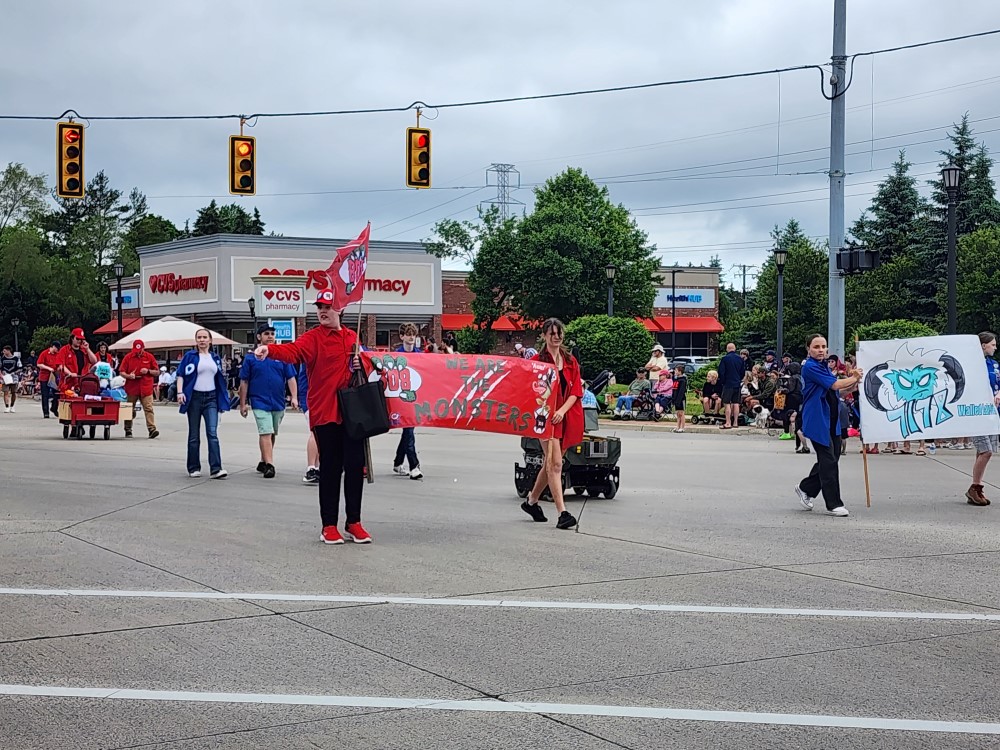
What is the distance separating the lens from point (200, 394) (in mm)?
15359

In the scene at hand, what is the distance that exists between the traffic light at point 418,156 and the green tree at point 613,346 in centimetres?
1195

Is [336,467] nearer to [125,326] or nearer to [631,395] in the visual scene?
[631,395]

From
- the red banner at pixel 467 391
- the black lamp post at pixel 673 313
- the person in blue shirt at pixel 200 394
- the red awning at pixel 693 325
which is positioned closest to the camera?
the red banner at pixel 467 391

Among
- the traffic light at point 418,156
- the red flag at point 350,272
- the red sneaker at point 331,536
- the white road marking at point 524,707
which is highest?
the traffic light at point 418,156

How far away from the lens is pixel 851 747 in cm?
481

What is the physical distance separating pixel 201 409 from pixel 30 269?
72.3m

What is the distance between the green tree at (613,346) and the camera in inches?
1361

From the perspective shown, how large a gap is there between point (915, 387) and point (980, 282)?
117 ft

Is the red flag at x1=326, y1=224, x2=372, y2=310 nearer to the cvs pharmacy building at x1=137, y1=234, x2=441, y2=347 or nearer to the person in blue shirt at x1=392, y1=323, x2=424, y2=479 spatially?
the person in blue shirt at x1=392, y1=323, x2=424, y2=479

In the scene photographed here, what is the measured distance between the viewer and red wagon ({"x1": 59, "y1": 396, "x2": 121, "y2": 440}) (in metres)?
22.5

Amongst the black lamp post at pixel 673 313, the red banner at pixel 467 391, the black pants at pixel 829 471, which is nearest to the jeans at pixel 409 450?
the red banner at pixel 467 391

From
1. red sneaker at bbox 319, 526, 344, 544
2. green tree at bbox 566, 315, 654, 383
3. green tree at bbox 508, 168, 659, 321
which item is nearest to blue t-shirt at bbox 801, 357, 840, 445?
red sneaker at bbox 319, 526, 344, 544

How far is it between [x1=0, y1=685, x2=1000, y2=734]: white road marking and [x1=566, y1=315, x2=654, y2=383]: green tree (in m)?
29.0

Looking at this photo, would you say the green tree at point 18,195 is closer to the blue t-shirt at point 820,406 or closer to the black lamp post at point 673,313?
the black lamp post at point 673,313
